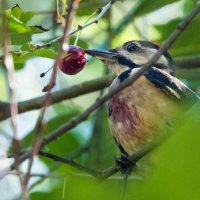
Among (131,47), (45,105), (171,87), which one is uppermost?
(45,105)

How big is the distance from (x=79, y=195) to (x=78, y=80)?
5666 millimetres

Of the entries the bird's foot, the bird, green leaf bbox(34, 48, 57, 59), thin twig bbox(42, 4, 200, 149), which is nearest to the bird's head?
the bird

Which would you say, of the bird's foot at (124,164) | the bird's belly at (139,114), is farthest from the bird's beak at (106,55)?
the bird's foot at (124,164)

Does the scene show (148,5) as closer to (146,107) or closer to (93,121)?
(146,107)

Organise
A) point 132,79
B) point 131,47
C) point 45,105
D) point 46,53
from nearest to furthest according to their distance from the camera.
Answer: point 45,105
point 132,79
point 46,53
point 131,47

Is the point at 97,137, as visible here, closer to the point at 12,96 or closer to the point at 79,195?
the point at 12,96

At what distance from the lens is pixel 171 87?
157 inches

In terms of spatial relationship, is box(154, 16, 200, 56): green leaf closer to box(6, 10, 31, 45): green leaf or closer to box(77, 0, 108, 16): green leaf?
box(77, 0, 108, 16): green leaf

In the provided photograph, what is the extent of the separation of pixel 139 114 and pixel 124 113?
111 mm

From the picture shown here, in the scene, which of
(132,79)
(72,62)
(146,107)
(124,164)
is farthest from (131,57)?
(132,79)

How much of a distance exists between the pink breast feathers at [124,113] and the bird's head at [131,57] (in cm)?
34

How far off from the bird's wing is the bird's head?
→ 0.29 metres

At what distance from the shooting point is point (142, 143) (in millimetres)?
3906

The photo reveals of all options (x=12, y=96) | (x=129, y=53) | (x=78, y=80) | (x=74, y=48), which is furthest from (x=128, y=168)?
(x=78, y=80)
